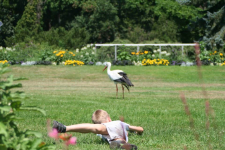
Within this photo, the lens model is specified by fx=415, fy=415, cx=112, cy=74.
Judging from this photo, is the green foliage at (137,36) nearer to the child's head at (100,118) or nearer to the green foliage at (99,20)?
the green foliage at (99,20)

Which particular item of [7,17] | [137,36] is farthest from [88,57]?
[7,17]

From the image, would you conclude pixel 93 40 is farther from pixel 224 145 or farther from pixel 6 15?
pixel 224 145

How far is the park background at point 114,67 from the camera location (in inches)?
209

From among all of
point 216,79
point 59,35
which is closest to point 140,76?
point 216,79

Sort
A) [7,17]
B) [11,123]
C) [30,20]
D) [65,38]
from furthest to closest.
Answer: [7,17] → [30,20] → [65,38] → [11,123]

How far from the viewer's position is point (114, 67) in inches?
939

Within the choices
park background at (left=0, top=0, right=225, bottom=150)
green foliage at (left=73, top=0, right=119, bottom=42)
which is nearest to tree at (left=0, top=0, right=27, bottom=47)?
park background at (left=0, top=0, right=225, bottom=150)

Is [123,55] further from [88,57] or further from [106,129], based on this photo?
[106,129]

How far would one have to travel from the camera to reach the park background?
17.4 feet

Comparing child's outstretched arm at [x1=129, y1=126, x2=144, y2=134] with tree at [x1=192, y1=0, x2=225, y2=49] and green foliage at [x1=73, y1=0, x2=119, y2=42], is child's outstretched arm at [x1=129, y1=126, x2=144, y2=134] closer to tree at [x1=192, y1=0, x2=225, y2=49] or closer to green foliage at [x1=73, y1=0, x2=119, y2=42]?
tree at [x1=192, y1=0, x2=225, y2=49]

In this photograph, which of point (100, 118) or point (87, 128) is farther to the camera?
point (100, 118)

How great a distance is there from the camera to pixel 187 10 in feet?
142

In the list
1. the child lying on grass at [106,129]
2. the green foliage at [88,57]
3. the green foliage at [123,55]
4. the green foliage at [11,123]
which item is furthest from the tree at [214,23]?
the green foliage at [11,123]

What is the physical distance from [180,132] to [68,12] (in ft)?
145
